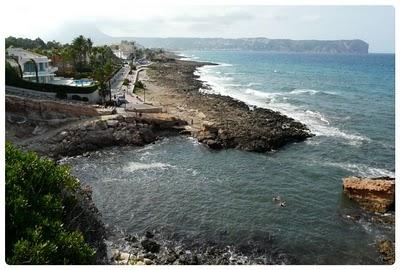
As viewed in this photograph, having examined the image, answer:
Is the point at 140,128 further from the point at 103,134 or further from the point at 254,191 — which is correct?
the point at 254,191

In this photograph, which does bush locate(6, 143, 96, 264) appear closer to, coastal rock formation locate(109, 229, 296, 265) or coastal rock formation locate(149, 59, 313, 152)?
coastal rock formation locate(109, 229, 296, 265)

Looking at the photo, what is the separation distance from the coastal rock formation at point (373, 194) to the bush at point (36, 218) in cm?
2068

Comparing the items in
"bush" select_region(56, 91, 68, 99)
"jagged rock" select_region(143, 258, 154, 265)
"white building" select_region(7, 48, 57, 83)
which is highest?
"white building" select_region(7, 48, 57, 83)

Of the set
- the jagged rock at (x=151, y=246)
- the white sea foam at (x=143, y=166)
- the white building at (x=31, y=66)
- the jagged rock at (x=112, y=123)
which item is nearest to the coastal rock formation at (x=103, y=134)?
the jagged rock at (x=112, y=123)

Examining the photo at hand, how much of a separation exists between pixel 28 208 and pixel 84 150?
25937 mm

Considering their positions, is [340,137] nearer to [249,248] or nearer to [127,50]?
[249,248]

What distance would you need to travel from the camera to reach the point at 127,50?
177 m

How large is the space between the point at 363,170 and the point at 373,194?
807cm

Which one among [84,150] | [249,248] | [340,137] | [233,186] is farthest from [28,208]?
[340,137]

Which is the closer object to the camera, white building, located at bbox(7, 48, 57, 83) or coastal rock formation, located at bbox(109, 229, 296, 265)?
coastal rock formation, located at bbox(109, 229, 296, 265)

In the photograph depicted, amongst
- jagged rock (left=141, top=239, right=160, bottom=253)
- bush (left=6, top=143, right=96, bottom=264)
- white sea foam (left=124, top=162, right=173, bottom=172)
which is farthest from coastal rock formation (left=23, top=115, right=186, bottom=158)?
bush (left=6, top=143, right=96, bottom=264)

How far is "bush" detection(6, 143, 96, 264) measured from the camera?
38.8 ft

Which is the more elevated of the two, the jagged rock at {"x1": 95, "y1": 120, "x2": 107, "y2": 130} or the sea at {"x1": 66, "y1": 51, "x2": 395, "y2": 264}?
the jagged rock at {"x1": 95, "y1": 120, "x2": 107, "y2": 130}

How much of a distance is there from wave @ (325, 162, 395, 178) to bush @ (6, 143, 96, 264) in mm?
26856
